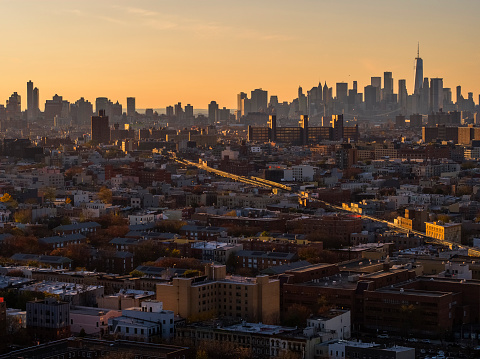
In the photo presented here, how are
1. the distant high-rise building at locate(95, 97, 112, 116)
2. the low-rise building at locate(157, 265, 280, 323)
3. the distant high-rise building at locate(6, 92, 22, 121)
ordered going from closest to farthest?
the low-rise building at locate(157, 265, 280, 323)
the distant high-rise building at locate(6, 92, 22, 121)
the distant high-rise building at locate(95, 97, 112, 116)

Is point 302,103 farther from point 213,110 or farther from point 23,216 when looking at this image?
point 23,216

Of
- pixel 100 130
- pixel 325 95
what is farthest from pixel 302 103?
pixel 100 130

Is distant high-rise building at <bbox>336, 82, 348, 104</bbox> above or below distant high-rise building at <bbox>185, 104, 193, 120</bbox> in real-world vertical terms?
above

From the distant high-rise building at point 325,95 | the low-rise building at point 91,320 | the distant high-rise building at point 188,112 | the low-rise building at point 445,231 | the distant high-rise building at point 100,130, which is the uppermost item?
the distant high-rise building at point 325,95

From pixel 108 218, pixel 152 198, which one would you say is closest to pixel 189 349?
pixel 108 218

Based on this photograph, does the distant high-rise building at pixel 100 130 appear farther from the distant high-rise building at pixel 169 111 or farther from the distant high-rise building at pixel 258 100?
the distant high-rise building at pixel 258 100

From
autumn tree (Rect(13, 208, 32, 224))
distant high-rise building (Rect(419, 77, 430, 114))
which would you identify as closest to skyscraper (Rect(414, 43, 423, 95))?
distant high-rise building (Rect(419, 77, 430, 114))

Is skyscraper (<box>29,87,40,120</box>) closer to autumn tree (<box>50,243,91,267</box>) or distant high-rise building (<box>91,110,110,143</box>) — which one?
distant high-rise building (<box>91,110,110,143</box>)

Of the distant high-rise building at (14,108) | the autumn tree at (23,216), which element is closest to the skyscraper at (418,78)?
the distant high-rise building at (14,108)
